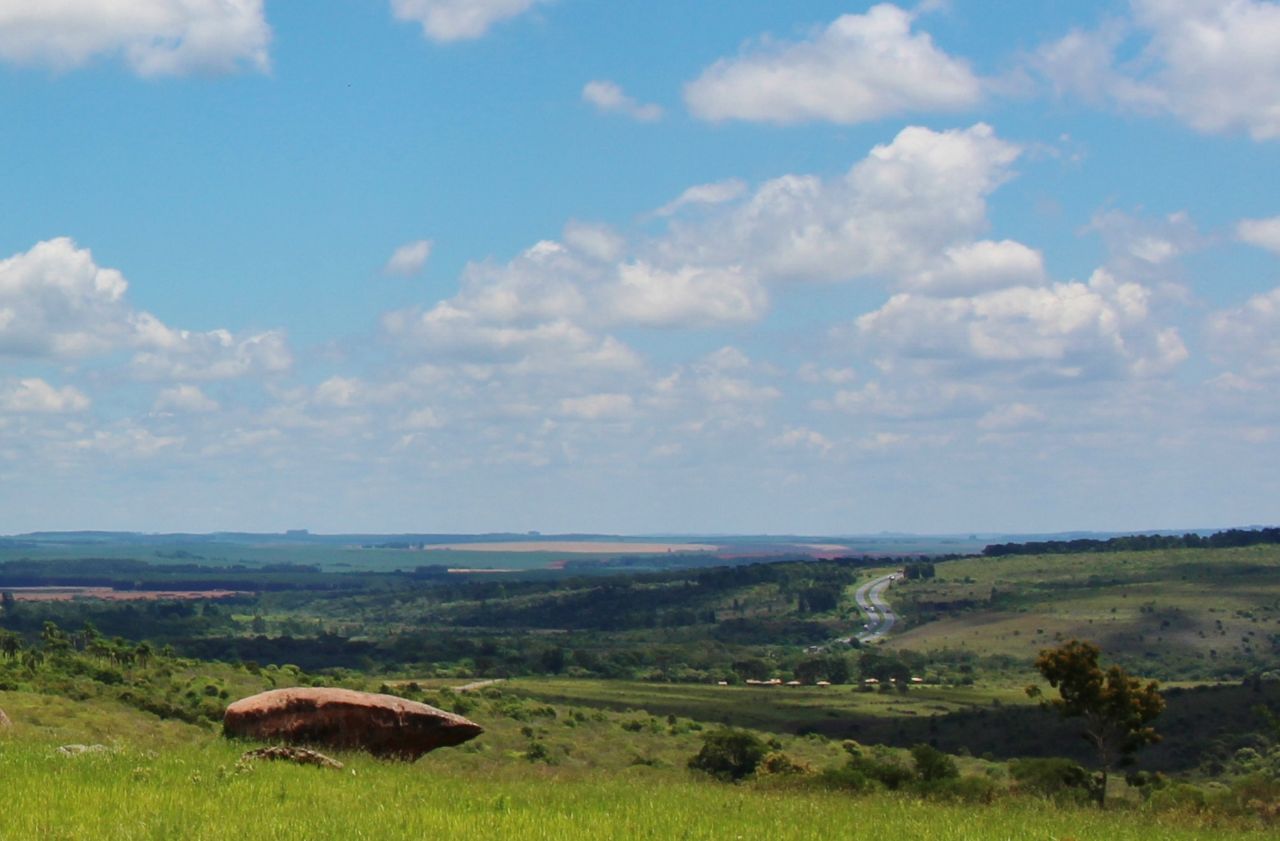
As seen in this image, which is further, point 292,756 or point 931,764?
point 931,764

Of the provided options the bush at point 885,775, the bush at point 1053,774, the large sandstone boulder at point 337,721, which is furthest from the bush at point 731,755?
the large sandstone boulder at point 337,721

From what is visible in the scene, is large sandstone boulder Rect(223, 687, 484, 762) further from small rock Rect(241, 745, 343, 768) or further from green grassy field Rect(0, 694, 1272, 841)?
small rock Rect(241, 745, 343, 768)

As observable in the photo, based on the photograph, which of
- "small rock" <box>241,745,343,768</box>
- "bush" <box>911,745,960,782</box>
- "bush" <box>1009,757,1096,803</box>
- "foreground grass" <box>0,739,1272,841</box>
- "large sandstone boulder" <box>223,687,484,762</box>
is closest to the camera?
"foreground grass" <box>0,739,1272,841</box>

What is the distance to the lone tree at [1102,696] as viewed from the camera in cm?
4391

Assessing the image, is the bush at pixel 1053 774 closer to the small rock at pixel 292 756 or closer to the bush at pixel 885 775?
the bush at pixel 885 775

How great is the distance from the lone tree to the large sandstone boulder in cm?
2435

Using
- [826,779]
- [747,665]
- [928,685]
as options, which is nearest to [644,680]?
[747,665]

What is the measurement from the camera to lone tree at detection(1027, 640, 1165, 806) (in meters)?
43.9

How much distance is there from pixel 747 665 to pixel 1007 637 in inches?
1660

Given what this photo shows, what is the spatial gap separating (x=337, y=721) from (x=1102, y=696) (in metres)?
27.7

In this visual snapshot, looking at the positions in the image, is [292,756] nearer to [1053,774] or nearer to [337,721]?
[337,721]

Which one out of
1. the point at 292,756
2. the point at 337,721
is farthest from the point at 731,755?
the point at 292,756

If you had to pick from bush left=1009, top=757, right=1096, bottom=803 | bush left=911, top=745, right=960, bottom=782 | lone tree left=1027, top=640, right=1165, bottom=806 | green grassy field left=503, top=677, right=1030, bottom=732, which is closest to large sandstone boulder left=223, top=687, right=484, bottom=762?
bush left=1009, top=757, right=1096, bottom=803

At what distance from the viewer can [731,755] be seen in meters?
63.7
